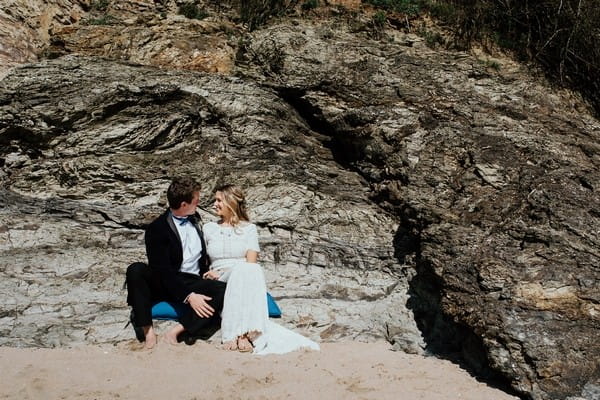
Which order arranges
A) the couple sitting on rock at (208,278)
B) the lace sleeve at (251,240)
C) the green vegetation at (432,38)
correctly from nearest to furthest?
1. the couple sitting on rock at (208,278)
2. the lace sleeve at (251,240)
3. the green vegetation at (432,38)

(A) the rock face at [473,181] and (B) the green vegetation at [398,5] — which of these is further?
(B) the green vegetation at [398,5]

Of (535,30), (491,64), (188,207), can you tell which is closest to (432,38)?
(491,64)

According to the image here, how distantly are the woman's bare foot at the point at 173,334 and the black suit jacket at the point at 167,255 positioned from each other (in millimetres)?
226

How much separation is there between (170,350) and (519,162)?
156 inches

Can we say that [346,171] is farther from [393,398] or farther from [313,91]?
[393,398]

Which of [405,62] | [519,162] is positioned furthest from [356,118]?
[519,162]

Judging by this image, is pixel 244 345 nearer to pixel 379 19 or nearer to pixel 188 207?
pixel 188 207

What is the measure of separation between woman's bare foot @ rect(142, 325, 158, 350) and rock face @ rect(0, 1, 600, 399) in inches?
12.1

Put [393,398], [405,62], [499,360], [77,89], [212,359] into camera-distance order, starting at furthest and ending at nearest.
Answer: [405,62], [77,89], [212,359], [499,360], [393,398]

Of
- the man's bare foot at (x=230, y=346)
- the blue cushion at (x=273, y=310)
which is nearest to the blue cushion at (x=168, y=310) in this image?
the man's bare foot at (x=230, y=346)

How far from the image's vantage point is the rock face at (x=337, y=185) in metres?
4.37

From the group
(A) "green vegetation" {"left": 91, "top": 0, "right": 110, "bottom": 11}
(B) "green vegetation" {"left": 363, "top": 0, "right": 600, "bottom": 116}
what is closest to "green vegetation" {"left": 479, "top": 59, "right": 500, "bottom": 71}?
(B) "green vegetation" {"left": 363, "top": 0, "right": 600, "bottom": 116}

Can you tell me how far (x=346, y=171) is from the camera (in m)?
6.73

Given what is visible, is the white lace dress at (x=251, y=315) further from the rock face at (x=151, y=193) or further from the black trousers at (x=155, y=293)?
the rock face at (x=151, y=193)
